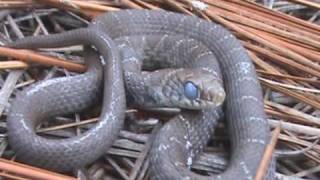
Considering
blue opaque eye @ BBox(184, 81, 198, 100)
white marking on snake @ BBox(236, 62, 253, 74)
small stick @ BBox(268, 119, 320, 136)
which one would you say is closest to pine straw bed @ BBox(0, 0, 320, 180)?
small stick @ BBox(268, 119, 320, 136)

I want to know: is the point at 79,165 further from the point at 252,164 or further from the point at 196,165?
the point at 252,164

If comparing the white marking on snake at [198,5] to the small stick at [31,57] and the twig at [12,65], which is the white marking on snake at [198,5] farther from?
the twig at [12,65]

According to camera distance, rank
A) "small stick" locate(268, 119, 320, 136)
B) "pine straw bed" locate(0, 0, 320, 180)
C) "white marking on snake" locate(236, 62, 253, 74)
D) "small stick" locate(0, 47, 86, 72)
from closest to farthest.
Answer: "pine straw bed" locate(0, 0, 320, 180)
"small stick" locate(268, 119, 320, 136)
"small stick" locate(0, 47, 86, 72)
"white marking on snake" locate(236, 62, 253, 74)

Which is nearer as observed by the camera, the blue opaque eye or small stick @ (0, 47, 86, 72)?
the blue opaque eye

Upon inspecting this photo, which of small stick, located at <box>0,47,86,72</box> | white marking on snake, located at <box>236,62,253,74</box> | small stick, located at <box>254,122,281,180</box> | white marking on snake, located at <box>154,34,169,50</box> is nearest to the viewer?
small stick, located at <box>254,122,281,180</box>

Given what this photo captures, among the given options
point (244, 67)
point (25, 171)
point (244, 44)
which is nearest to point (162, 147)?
point (25, 171)

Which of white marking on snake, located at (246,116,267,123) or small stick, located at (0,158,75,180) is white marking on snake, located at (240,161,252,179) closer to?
white marking on snake, located at (246,116,267,123)

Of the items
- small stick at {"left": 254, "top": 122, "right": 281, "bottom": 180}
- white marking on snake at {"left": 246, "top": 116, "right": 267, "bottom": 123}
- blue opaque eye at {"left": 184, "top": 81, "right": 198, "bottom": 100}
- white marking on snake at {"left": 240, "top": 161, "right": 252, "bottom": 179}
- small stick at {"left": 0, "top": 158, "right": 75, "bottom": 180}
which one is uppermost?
white marking on snake at {"left": 246, "top": 116, "right": 267, "bottom": 123}

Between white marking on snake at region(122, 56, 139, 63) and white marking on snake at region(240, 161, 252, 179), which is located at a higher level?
white marking on snake at region(122, 56, 139, 63)

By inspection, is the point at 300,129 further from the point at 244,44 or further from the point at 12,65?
the point at 12,65

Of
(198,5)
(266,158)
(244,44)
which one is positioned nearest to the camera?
(266,158)
